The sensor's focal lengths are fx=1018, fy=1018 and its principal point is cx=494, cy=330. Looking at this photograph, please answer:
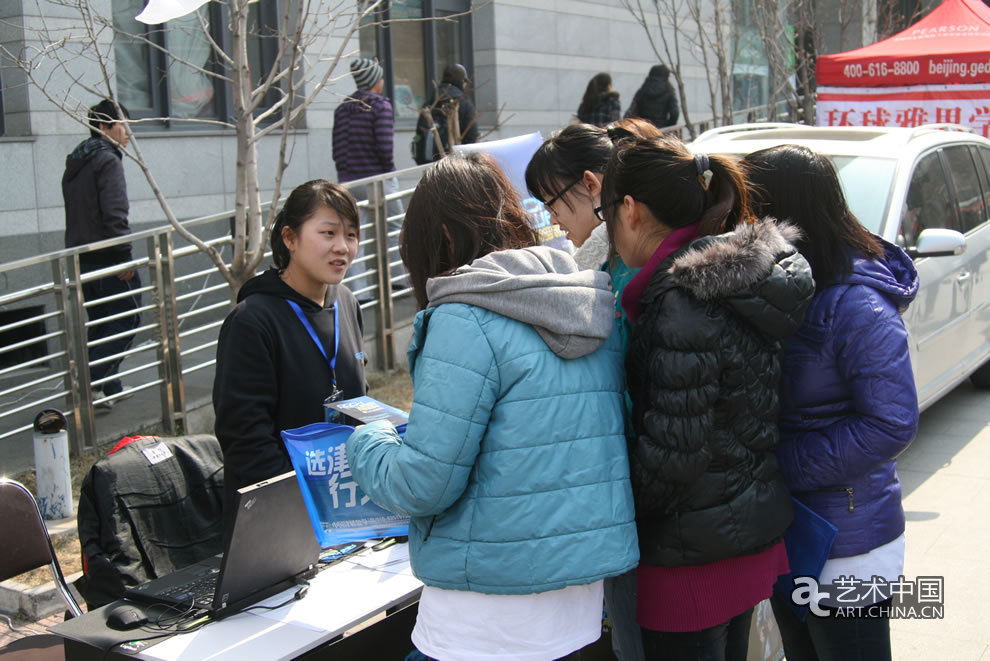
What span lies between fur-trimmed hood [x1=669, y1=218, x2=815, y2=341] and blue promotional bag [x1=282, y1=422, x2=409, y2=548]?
78 centimetres

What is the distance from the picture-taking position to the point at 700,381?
214 cm

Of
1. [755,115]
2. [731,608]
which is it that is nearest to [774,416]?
[731,608]

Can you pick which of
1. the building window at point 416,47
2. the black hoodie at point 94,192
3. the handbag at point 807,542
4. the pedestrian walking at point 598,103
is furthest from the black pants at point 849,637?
the building window at point 416,47

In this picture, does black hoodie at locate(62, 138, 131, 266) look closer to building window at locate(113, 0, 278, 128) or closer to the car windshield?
building window at locate(113, 0, 278, 128)

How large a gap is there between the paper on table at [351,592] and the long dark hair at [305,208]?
1023 millimetres

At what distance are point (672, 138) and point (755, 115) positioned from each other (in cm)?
1342

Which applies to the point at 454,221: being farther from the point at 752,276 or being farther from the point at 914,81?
the point at 914,81

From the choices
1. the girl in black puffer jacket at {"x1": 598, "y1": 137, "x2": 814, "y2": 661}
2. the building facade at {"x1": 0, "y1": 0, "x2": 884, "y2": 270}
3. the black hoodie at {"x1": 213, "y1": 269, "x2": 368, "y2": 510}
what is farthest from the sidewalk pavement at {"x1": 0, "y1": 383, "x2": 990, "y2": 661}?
the building facade at {"x1": 0, "y1": 0, "x2": 884, "y2": 270}

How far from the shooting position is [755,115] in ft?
49.5

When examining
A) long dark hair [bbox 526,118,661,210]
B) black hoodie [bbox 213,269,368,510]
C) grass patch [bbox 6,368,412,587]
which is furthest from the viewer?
grass patch [bbox 6,368,412,587]

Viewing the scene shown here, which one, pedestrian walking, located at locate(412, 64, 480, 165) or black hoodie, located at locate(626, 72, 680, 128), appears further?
black hoodie, located at locate(626, 72, 680, 128)

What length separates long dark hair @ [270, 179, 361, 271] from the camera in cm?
331

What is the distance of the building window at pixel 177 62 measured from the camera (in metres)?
9.13

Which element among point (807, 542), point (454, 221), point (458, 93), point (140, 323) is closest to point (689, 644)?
point (807, 542)
